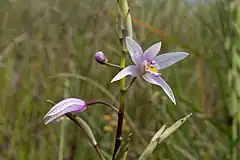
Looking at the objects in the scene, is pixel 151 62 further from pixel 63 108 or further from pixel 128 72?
pixel 63 108

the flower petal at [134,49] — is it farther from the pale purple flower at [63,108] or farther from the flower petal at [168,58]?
the pale purple flower at [63,108]

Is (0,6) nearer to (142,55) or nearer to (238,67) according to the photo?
(238,67)

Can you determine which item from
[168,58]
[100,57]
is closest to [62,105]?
[100,57]

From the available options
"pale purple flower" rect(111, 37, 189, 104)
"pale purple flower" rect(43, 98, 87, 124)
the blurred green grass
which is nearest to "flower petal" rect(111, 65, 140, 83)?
"pale purple flower" rect(111, 37, 189, 104)

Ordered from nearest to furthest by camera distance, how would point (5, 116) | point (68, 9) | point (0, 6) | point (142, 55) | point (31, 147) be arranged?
point (142, 55)
point (31, 147)
point (5, 116)
point (68, 9)
point (0, 6)

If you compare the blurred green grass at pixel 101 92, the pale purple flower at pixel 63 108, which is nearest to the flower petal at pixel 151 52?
the pale purple flower at pixel 63 108

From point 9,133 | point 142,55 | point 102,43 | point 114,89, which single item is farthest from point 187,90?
point 142,55
